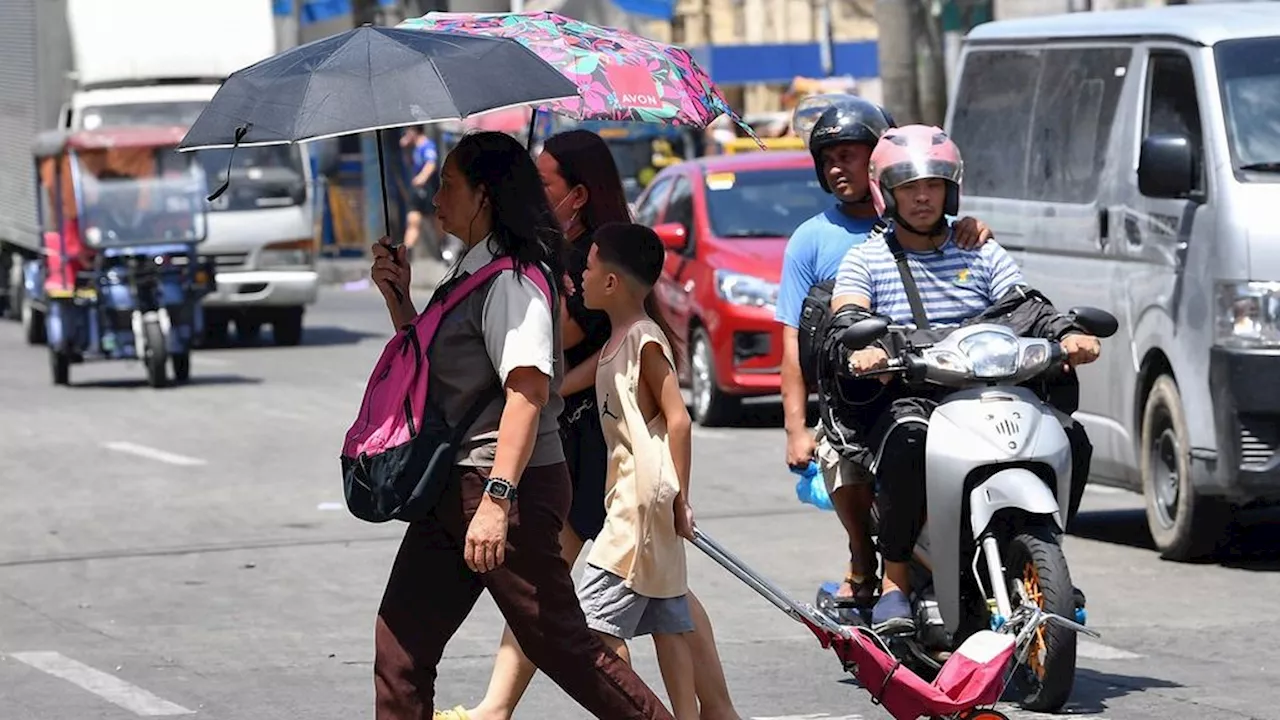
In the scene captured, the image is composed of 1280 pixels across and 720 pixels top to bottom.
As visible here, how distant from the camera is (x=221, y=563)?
10961 mm

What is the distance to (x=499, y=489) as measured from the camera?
554 centimetres

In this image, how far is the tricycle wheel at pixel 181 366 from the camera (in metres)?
19.7

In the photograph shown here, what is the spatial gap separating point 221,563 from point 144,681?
2.76 m

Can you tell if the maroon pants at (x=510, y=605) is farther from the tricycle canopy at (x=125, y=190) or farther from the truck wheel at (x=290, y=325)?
the truck wheel at (x=290, y=325)

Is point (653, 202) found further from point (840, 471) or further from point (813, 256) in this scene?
point (840, 471)

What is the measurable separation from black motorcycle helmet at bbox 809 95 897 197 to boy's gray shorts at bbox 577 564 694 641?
1746mm

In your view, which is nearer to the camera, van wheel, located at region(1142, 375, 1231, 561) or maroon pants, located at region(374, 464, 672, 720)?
maroon pants, located at region(374, 464, 672, 720)

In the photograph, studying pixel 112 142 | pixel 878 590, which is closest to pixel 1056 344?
pixel 878 590

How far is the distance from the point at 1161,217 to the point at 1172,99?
1.72 feet

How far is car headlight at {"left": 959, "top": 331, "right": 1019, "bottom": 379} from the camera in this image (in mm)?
7219

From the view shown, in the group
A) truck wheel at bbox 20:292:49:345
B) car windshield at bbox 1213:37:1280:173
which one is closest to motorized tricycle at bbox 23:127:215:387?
truck wheel at bbox 20:292:49:345

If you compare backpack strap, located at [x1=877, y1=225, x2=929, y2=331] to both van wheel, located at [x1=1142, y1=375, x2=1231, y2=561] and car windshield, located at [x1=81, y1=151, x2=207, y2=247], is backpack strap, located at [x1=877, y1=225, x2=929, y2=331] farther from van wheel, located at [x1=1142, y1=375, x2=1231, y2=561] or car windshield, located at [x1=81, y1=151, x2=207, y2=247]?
car windshield, located at [x1=81, y1=151, x2=207, y2=247]

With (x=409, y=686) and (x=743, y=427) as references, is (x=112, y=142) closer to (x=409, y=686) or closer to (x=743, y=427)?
(x=743, y=427)

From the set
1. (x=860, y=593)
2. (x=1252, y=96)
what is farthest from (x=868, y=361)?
(x=1252, y=96)
